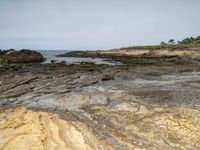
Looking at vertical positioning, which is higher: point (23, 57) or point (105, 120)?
point (23, 57)

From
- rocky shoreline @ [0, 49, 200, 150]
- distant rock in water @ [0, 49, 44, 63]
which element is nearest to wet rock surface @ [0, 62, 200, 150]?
rocky shoreline @ [0, 49, 200, 150]

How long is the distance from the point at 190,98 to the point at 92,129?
6.16 meters

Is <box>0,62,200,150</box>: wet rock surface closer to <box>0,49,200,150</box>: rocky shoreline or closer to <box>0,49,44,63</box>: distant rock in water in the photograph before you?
<box>0,49,200,150</box>: rocky shoreline

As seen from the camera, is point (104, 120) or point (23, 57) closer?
point (104, 120)

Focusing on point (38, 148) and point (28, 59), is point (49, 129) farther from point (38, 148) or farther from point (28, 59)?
point (28, 59)

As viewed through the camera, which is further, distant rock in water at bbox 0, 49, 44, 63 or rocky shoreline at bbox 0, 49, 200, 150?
distant rock in water at bbox 0, 49, 44, 63

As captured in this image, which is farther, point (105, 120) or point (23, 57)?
point (23, 57)

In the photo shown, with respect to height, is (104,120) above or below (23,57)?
below

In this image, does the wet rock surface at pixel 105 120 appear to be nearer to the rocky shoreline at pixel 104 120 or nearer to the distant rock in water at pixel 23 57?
the rocky shoreline at pixel 104 120

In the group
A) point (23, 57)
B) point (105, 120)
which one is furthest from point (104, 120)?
point (23, 57)

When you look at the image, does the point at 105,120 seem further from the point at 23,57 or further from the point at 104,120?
the point at 23,57

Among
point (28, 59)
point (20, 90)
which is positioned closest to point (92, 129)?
point (20, 90)

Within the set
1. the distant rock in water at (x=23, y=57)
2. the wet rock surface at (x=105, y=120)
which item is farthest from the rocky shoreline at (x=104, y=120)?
the distant rock in water at (x=23, y=57)

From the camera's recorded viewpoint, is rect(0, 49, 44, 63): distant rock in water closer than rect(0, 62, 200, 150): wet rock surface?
No
